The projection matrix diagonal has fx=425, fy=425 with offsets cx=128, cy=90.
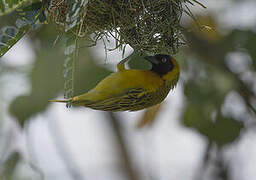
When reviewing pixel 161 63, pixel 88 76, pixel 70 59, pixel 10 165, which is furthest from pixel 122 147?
pixel 70 59

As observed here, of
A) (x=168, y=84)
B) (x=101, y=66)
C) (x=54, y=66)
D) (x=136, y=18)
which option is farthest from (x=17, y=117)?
(x=136, y=18)

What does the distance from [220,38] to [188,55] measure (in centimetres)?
51

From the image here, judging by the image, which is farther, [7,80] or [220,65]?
[7,80]

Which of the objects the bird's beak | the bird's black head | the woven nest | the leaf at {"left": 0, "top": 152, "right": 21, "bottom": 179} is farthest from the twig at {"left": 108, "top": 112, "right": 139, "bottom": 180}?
the woven nest

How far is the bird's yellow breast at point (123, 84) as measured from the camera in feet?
7.52

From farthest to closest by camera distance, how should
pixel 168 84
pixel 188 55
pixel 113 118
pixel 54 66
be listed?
pixel 113 118
pixel 188 55
pixel 54 66
pixel 168 84

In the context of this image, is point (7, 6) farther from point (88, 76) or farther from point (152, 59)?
point (88, 76)

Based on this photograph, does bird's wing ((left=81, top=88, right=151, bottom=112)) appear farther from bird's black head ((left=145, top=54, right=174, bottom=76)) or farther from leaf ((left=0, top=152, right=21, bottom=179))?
leaf ((left=0, top=152, right=21, bottom=179))

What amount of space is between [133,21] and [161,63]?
1.74ft

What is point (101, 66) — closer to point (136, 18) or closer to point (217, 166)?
point (136, 18)

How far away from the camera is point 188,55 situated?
4.12 metres

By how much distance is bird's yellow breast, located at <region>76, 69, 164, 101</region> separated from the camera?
2291 millimetres

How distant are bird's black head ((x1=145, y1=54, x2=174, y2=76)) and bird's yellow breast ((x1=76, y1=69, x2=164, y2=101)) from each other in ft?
0.17

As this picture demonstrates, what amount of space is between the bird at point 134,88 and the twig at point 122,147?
9.93 ft
